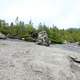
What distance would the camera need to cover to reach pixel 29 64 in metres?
15.0

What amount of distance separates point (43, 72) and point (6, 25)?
9188cm

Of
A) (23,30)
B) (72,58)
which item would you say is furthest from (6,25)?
(72,58)

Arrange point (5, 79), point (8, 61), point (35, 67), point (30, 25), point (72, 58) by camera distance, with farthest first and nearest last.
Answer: point (30, 25) → point (72, 58) → point (8, 61) → point (35, 67) → point (5, 79)

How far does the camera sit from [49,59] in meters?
16.6

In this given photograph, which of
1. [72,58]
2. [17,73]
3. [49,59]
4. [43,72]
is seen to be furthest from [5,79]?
[72,58]

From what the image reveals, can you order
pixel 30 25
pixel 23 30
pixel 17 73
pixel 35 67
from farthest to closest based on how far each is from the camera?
pixel 30 25
pixel 23 30
pixel 35 67
pixel 17 73

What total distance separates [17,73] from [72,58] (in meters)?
6.06

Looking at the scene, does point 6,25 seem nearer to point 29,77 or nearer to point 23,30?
point 23,30

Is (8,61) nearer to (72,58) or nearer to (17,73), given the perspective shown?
(17,73)

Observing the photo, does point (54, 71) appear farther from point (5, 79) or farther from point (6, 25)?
point (6, 25)

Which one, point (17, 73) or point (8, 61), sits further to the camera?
point (8, 61)

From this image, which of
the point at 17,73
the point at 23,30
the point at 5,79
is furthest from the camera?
the point at 23,30

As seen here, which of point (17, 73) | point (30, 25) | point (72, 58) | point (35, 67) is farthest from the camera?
point (30, 25)

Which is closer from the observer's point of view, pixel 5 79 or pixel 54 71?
pixel 5 79
